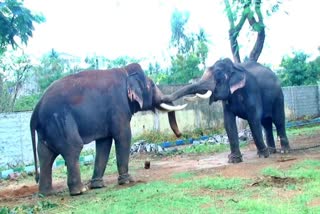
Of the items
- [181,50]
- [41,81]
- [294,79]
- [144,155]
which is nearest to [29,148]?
[144,155]

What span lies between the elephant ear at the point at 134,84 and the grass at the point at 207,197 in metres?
1.52

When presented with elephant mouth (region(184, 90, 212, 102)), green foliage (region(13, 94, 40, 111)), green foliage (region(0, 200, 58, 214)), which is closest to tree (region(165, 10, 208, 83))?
green foliage (region(13, 94, 40, 111))

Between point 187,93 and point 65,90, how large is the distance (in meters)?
2.77

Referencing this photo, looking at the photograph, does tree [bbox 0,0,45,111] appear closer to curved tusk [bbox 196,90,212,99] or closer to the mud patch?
curved tusk [bbox 196,90,212,99]

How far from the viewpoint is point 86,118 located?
802 cm

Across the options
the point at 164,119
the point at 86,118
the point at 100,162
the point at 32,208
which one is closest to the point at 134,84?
the point at 86,118

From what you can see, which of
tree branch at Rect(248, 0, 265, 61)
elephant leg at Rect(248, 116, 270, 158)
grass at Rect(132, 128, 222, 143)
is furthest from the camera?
grass at Rect(132, 128, 222, 143)

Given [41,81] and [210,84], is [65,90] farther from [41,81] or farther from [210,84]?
[41,81]

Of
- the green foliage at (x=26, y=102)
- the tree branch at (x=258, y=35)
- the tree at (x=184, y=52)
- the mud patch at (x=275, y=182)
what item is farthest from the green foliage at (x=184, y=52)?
the mud patch at (x=275, y=182)

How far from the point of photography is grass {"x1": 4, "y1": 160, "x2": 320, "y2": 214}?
539 cm

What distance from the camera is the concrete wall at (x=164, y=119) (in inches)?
531

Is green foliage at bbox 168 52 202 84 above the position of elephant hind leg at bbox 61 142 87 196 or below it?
above

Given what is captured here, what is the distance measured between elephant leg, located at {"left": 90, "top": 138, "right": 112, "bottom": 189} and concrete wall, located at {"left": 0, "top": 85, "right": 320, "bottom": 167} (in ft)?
10.8

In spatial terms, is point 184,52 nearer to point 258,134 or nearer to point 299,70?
point 299,70
